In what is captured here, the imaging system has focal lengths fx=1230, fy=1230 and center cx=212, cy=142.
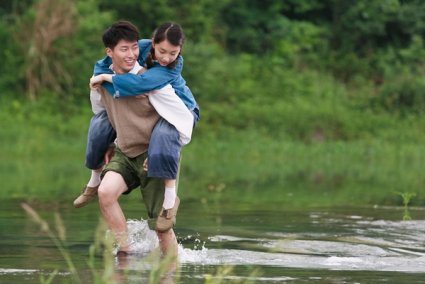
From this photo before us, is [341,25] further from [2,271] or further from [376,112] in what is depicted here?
[2,271]

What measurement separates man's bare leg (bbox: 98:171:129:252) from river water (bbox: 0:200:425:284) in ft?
0.70

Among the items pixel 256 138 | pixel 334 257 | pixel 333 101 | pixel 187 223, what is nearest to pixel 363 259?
pixel 334 257

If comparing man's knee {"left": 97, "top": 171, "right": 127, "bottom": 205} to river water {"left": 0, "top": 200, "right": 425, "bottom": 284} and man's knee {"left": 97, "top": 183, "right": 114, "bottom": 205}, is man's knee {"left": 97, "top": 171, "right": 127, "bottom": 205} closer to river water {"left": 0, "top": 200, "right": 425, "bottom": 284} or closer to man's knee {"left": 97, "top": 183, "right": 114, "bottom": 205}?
man's knee {"left": 97, "top": 183, "right": 114, "bottom": 205}

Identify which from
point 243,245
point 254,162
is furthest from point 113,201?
point 254,162

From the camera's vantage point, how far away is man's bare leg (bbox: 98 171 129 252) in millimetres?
8398

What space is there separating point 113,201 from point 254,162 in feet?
47.4

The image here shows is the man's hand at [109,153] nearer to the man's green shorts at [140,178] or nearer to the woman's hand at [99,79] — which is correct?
the man's green shorts at [140,178]

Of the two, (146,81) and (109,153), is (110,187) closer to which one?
(109,153)

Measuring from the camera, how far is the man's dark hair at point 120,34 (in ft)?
26.9

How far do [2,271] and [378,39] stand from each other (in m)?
24.1

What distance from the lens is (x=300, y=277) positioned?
298 inches

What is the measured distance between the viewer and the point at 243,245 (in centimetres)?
972

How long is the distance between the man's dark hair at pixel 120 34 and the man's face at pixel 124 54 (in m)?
0.03

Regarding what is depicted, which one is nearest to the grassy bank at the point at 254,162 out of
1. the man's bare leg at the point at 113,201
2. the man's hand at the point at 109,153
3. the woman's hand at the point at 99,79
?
the man's hand at the point at 109,153
